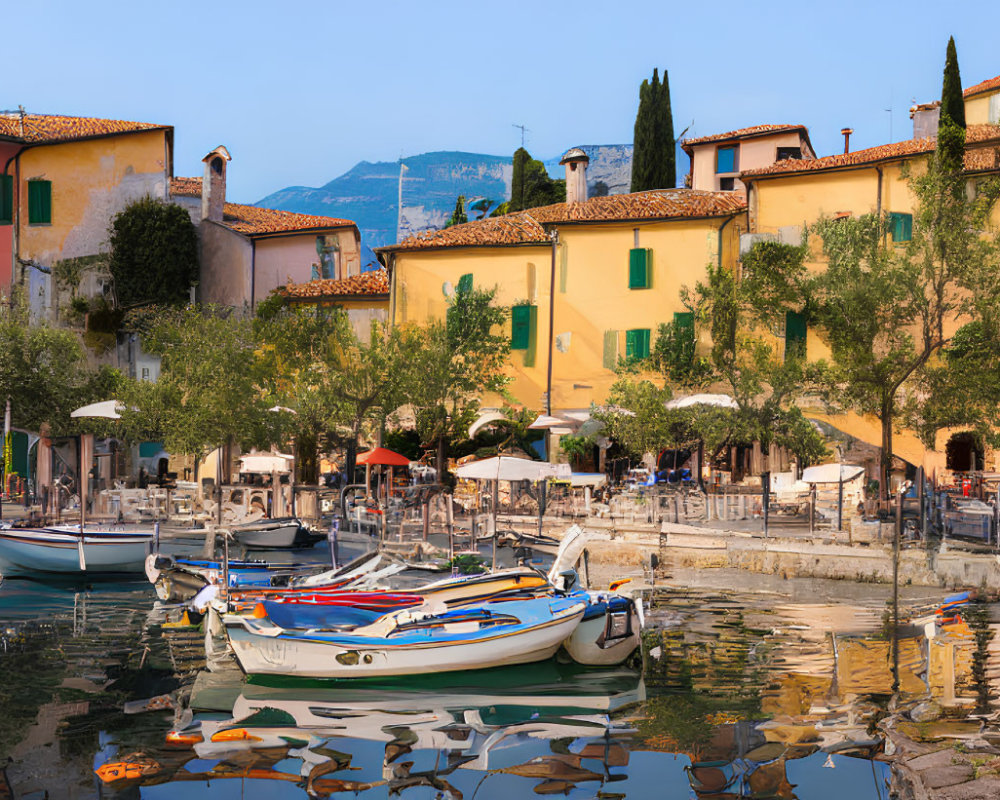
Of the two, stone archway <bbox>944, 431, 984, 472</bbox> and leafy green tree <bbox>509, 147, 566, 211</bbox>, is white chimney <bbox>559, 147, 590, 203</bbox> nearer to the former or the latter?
leafy green tree <bbox>509, 147, 566, 211</bbox>

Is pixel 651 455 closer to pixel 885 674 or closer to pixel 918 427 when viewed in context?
pixel 918 427

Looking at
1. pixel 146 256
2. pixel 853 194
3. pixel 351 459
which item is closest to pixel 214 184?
pixel 146 256

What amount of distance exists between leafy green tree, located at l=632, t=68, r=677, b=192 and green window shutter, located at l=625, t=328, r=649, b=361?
1160cm

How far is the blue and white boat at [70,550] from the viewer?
69.7 ft

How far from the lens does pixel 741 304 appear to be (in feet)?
108

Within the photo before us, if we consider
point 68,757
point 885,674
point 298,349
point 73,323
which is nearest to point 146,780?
point 68,757

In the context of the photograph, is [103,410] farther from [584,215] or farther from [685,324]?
[685,324]

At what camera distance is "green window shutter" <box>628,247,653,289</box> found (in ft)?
118

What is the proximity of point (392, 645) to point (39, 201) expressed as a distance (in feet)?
95.7

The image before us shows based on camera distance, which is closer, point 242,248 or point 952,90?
point 952,90

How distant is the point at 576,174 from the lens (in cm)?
4094

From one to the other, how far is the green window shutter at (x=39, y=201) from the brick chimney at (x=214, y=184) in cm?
513

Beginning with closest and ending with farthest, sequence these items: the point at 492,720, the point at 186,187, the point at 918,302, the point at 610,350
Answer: the point at 492,720 < the point at 918,302 < the point at 610,350 < the point at 186,187

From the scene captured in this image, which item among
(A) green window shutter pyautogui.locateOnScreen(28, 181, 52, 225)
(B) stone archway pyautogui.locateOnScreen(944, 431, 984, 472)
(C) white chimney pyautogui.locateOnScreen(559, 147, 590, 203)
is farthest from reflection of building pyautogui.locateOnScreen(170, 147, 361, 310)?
(B) stone archway pyautogui.locateOnScreen(944, 431, 984, 472)
